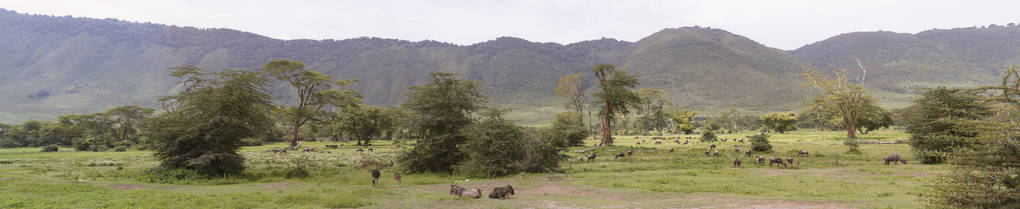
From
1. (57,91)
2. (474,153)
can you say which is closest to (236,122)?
(474,153)

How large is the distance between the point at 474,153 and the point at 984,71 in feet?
848

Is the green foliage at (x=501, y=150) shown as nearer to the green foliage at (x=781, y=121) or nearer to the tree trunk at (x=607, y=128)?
the tree trunk at (x=607, y=128)

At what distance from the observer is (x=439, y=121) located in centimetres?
2314

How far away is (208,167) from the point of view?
1998cm

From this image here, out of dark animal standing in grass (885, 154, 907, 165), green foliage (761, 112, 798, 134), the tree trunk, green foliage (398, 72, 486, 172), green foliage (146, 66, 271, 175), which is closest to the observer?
green foliage (146, 66, 271, 175)

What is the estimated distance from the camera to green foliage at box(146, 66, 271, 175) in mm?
20000

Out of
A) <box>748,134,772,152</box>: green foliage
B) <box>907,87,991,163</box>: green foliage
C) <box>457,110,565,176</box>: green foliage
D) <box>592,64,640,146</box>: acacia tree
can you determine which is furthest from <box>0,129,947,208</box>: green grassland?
<box>592,64,640,146</box>: acacia tree

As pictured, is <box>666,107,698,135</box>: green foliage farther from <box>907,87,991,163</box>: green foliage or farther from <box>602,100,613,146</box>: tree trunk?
<box>907,87,991,163</box>: green foliage

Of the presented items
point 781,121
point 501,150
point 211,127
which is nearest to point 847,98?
point 781,121

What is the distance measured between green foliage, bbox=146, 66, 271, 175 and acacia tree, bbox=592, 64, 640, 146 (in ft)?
98.9

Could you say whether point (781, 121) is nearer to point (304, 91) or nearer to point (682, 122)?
point (682, 122)

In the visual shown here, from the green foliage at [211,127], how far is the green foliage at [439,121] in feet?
24.7

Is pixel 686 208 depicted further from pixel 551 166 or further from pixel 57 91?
pixel 57 91

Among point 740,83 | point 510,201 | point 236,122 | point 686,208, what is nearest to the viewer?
point 686,208
